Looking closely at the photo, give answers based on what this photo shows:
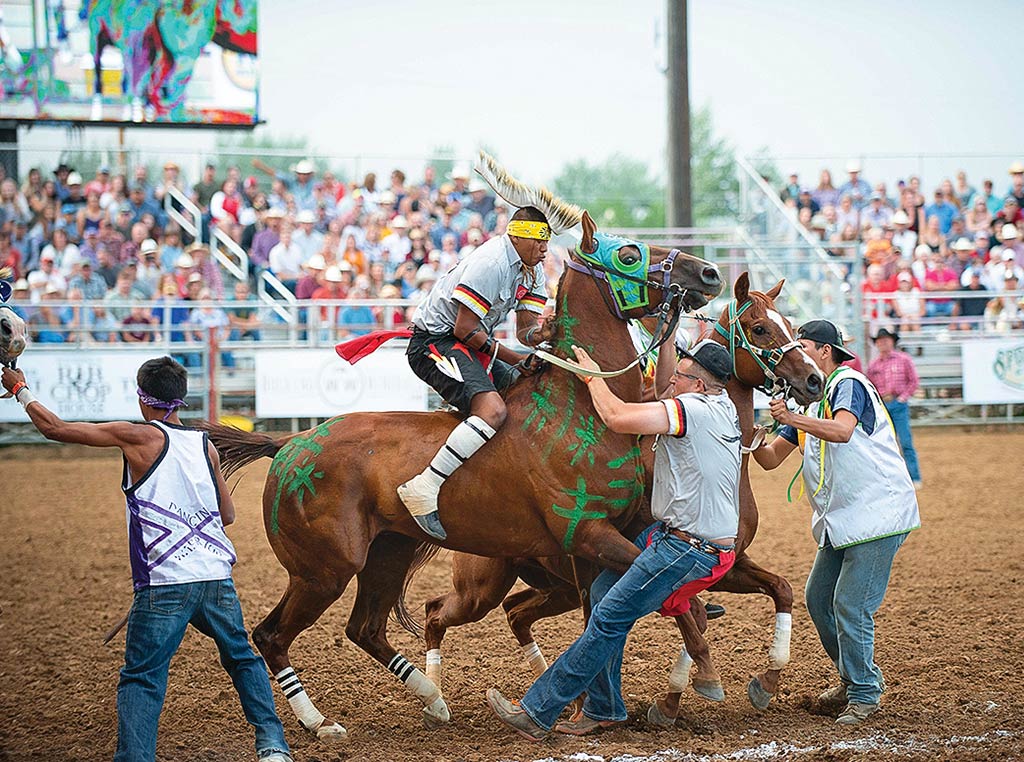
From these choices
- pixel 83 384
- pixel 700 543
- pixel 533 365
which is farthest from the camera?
pixel 83 384

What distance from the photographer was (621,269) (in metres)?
5.40

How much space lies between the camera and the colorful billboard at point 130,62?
21047 millimetres

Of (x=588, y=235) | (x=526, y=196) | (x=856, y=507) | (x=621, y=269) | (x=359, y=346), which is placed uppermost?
(x=526, y=196)

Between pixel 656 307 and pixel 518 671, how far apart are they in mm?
2481

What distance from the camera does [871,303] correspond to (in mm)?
17766

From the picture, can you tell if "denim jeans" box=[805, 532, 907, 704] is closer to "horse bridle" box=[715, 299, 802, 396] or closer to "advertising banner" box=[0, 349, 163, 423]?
"horse bridle" box=[715, 299, 802, 396]

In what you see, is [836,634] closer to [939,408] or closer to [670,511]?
[670,511]

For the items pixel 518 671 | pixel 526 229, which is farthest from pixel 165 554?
pixel 518 671

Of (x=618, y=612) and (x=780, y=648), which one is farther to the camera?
(x=780, y=648)

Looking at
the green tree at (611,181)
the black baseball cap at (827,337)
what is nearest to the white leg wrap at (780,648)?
the black baseball cap at (827,337)

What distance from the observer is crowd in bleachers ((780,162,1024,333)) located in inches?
699

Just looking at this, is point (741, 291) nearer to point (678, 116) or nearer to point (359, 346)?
point (359, 346)

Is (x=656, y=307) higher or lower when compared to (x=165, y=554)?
higher

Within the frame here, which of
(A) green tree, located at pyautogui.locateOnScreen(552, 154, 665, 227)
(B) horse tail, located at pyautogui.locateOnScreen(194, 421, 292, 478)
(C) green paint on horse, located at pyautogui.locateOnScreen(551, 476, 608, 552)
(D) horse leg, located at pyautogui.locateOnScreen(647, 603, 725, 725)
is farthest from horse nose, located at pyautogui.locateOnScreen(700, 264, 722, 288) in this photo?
(A) green tree, located at pyautogui.locateOnScreen(552, 154, 665, 227)
